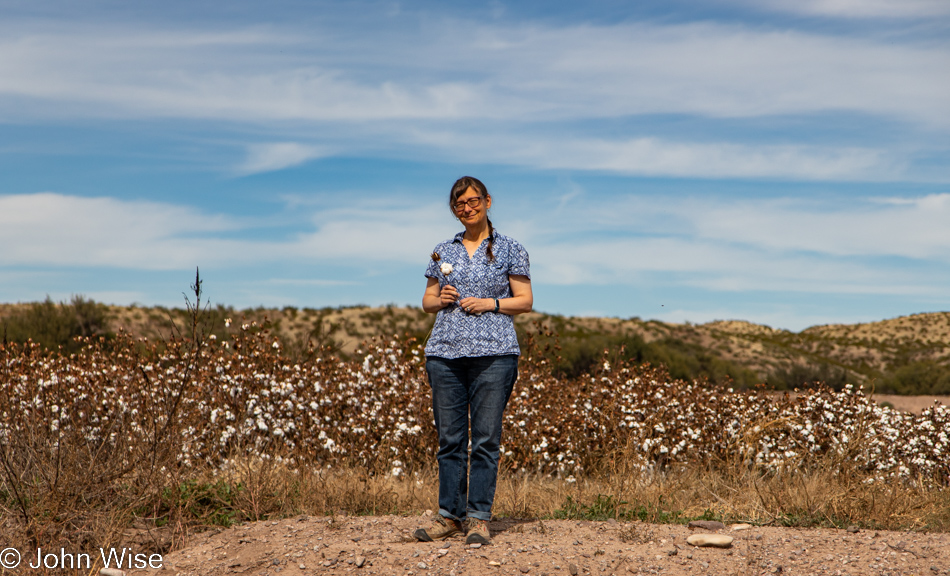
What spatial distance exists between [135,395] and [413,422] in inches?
114

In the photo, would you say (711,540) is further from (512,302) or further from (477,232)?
(477,232)

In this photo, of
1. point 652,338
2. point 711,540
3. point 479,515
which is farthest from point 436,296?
point 652,338

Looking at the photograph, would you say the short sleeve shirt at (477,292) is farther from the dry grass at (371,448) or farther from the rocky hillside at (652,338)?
the rocky hillside at (652,338)

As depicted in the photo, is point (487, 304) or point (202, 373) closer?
point (487, 304)

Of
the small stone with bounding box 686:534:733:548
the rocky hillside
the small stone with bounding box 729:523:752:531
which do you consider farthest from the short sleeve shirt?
the rocky hillside

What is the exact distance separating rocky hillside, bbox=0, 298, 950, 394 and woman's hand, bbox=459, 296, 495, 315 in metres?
2.71

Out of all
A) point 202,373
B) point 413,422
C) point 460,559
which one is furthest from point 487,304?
point 202,373

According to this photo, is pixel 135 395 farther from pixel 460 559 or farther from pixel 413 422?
pixel 460 559

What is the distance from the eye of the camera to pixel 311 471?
676 centimetres

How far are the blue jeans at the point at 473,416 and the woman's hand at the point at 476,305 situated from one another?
275mm

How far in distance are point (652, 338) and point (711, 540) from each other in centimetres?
2877

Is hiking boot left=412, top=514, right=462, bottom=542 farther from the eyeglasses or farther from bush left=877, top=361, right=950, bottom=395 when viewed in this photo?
bush left=877, top=361, right=950, bottom=395

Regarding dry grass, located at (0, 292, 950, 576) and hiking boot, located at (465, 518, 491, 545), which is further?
dry grass, located at (0, 292, 950, 576)

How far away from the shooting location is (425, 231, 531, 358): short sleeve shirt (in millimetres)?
4438
